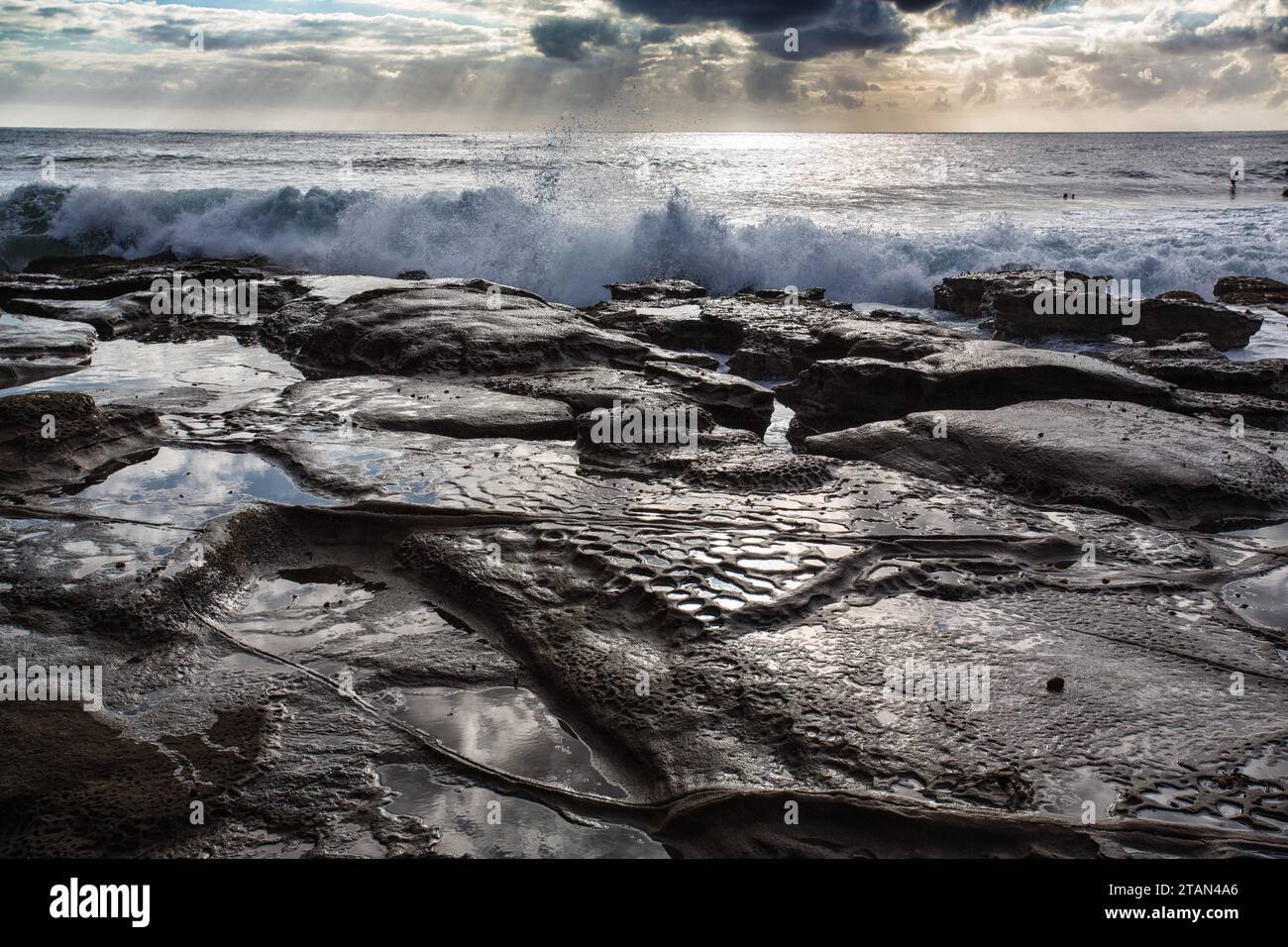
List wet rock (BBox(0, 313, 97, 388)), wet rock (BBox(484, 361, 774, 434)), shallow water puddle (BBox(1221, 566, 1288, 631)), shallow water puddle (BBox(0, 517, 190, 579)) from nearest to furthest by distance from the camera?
shallow water puddle (BBox(1221, 566, 1288, 631)), shallow water puddle (BBox(0, 517, 190, 579)), wet rock (BBox(484, 361, 774, 434)), wet rock (BBox(0, 313, 97, 388))

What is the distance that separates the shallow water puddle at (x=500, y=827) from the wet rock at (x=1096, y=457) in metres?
3.05

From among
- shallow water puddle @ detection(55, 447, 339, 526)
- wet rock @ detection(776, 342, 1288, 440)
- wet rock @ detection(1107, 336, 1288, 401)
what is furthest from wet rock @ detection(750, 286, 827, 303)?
shallow water puddle @ detection(55, 447, 339, 526)

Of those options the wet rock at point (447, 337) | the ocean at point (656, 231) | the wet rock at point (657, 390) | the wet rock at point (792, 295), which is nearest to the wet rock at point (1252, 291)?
the ocean at point (656, 231)

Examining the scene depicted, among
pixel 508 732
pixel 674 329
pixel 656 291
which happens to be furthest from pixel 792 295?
pixel 508 732

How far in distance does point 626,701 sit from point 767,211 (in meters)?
21.0

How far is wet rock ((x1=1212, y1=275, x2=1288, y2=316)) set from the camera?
39.5 ft

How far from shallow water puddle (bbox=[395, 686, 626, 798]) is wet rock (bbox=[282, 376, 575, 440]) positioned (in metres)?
2.57

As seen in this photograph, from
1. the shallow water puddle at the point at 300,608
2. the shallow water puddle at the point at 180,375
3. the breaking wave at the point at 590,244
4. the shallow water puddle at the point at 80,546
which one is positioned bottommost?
the shallow water puddle at the point at 300,608

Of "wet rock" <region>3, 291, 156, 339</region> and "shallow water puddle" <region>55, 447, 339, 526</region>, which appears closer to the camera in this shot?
"shallow water puddle" <region>55, 447, 339, 526</region>

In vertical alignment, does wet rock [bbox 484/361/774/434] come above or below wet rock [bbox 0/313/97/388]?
below

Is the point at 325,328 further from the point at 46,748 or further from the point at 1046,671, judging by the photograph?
the point at 1046,671

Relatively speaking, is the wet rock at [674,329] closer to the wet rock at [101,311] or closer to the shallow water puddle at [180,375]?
the shallow water puddle at [180,375]

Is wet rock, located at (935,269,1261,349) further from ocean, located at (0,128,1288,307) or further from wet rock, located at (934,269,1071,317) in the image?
ocean, located at (0,128,1288,307)

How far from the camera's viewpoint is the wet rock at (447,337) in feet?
22.1
